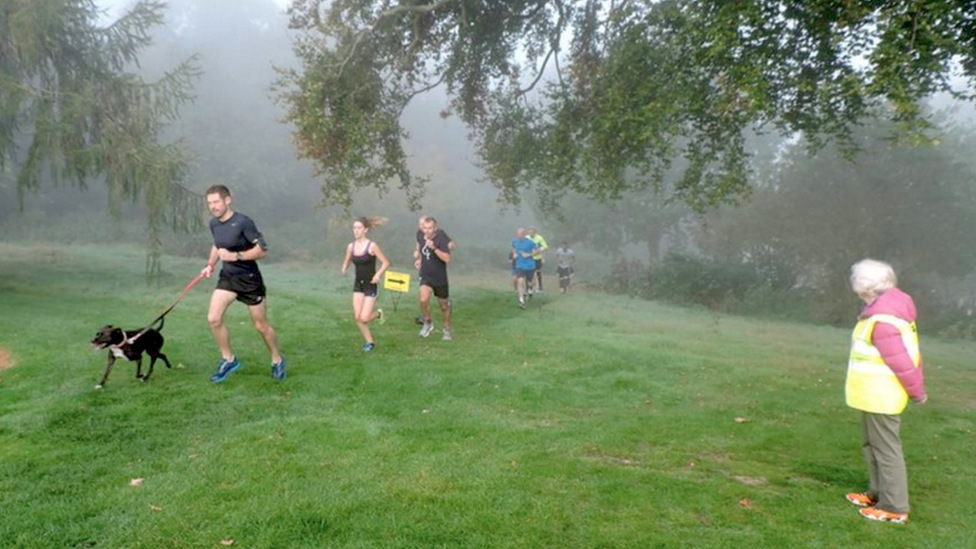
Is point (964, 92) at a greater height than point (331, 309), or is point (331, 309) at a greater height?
point (964, 92)

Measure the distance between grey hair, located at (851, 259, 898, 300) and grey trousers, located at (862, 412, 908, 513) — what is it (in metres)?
0.91

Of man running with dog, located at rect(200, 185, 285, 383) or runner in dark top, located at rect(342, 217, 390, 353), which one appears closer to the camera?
man running with dog, located at rect(200, 185, 285, 383)

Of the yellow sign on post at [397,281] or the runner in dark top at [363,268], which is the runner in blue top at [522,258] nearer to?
the yellow sign on post at [397,281]

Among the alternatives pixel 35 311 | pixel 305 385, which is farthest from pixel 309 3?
pixel 305 385

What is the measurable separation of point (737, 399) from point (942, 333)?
18797 mm

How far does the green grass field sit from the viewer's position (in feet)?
14.5

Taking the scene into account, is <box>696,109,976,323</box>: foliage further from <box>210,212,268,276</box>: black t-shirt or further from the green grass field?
<box>210,212,268,276</box>: black t-shirt

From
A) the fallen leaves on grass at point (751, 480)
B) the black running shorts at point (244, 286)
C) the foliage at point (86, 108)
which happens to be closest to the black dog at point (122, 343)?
the black running shorts at point (244, 286)

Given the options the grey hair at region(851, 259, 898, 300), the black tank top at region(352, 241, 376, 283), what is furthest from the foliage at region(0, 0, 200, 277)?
the grey hair at region(851, 259, 898, 300)

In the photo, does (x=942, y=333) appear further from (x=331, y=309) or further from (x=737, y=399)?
(x=331, y=309)

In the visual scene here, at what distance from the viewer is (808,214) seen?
31.3m

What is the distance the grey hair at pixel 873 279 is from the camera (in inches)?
181

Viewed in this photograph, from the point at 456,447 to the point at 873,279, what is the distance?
3.77 m

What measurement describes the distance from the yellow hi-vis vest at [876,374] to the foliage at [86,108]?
17.3 m
